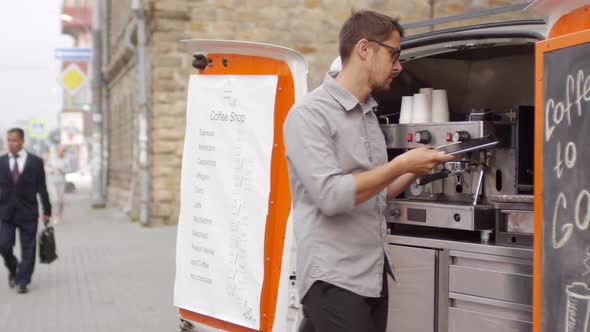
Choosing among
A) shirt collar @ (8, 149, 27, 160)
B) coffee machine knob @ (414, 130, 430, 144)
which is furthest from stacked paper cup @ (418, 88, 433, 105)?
shirt collar @ (8, 149, 27, 160)

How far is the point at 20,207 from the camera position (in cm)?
1017

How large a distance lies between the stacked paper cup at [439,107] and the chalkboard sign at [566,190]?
141 centimetres

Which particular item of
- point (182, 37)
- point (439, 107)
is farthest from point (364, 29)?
point (182, 37)

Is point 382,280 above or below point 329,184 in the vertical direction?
below

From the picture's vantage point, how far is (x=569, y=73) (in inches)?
129

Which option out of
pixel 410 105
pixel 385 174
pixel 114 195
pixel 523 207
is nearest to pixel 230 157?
pixel 410 105

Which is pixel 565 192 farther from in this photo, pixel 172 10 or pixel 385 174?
pixel 172 10

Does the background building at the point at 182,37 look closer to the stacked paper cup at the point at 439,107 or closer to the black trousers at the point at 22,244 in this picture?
the black trousers at the point at 22,244

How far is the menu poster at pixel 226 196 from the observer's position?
4637 millimetres

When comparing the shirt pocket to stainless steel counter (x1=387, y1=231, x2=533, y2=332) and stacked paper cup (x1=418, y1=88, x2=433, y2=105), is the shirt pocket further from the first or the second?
stacked paper cup (x1=418, y1=88, x2=433, y2=105)

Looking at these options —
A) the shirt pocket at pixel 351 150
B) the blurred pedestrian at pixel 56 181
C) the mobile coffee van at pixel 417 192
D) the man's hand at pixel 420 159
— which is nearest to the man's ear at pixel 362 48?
the shirt pocket at pixel 351 150

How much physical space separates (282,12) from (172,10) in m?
1.99

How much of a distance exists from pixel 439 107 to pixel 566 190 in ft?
5.40

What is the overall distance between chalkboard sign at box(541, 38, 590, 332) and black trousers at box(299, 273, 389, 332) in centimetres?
68
